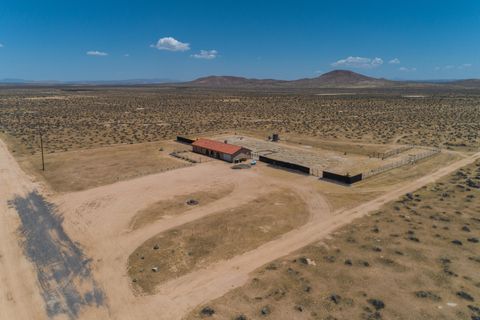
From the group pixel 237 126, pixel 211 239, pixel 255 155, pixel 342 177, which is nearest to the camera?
pixel 211 239

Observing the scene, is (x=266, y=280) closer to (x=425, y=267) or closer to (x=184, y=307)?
(x=184, y=307)

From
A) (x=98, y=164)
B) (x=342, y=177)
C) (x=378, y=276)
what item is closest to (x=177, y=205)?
(x=378, y=276)

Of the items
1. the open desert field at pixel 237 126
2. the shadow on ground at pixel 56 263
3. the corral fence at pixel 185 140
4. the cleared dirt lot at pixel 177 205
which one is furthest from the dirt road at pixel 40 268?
the corral fence at pixel 185 140

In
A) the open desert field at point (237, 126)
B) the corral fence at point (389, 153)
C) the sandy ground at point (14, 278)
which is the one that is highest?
the open desert field at point (237, 126)

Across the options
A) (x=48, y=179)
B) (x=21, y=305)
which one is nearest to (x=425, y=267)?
(x=21, y=305)

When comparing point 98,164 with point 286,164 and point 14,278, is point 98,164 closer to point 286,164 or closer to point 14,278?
point 286,164

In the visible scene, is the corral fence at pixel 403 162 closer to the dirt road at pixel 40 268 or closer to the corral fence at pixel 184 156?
the corral fence at pixel 184 156

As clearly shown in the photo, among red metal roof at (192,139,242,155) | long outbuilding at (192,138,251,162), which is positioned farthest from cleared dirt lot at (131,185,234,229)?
red metal roof at (192,139,242,155)
